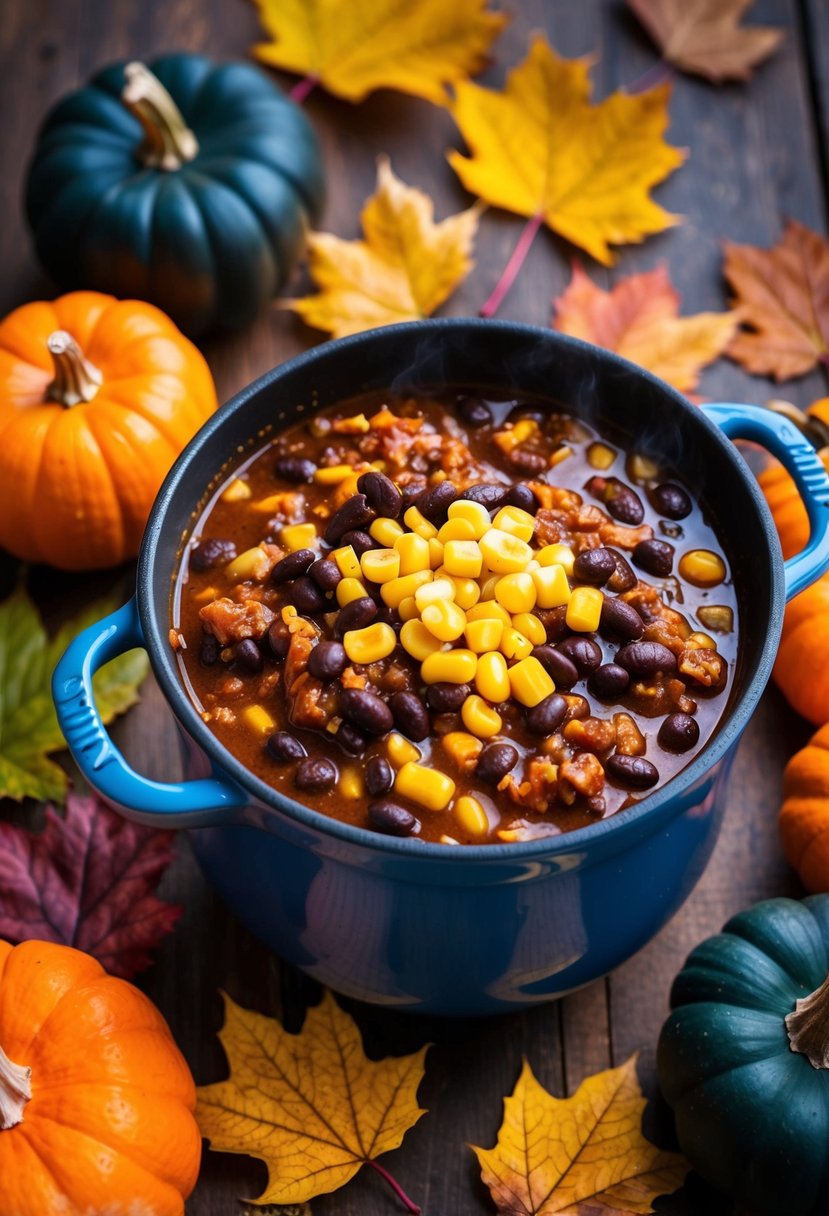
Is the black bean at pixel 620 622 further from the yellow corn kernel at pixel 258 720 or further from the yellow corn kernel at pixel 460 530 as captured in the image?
the yellow corn kernel at pixel 258 720

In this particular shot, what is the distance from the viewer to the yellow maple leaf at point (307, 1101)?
280 centimetres

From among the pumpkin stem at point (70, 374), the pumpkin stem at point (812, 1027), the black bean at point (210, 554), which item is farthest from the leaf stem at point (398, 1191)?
the pumpkin stem at point (70, 374)

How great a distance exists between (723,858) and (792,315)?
5.14 ft

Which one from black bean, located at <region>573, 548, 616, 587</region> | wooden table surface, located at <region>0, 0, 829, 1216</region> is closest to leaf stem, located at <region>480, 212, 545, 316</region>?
wooden table surface, located at <region>0, 0, 829, 1216</region>

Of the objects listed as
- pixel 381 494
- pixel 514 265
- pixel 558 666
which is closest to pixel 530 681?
pixel 558 666

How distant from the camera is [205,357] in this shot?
12.8ft

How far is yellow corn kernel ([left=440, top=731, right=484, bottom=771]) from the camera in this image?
251cm

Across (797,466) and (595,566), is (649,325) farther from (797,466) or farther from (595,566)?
(595,566)

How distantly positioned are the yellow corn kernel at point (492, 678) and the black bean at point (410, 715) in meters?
0.12

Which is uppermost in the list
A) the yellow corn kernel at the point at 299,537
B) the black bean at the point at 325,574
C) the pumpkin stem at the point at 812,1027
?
the black bean at the point at 325,574

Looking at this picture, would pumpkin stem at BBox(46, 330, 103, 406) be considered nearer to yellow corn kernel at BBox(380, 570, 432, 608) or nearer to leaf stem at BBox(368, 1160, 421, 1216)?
yellow corn kernel at BBox(380, 570, 432, 608)

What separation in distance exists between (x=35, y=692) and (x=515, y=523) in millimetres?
1279

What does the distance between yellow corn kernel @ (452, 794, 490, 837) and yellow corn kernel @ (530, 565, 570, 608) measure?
0.42m

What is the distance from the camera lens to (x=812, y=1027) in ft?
8.62
